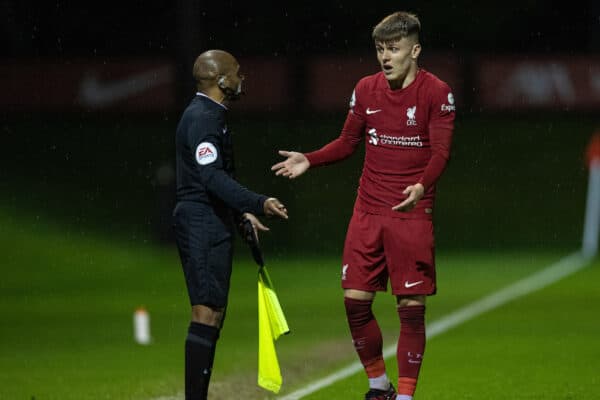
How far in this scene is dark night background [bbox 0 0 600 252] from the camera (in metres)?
24.8

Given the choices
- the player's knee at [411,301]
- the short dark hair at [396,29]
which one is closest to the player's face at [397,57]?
the short dark hair at [396,29]

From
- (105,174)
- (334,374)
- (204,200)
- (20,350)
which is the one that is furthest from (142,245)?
(204,200)

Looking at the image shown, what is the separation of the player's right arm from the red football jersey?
0.06 feet

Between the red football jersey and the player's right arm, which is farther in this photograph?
the player's right arm

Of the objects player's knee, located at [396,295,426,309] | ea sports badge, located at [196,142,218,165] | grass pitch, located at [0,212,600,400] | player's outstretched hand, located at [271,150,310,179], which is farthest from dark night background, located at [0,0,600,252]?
ea sports badge, located at [196,142,218,165]

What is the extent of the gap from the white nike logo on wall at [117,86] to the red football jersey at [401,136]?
2444 cm

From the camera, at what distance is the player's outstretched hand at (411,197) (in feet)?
28.4

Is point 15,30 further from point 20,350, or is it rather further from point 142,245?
point 20,350

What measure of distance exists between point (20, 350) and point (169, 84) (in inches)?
817

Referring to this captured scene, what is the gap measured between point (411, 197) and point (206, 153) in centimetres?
114

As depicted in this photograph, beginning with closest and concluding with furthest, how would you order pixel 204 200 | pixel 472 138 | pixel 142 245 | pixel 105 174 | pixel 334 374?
pixel 204 200 < pixel 334 374 < pixel 142 245 < pixel 105 174 < pixel 472 138

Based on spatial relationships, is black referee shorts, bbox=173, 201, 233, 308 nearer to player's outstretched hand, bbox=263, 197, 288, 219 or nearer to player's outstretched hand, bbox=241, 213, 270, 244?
player's outstretched hand, bbox=241, 213, 270, 244

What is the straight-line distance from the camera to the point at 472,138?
32.2 metres

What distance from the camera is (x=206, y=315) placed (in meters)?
8.88
